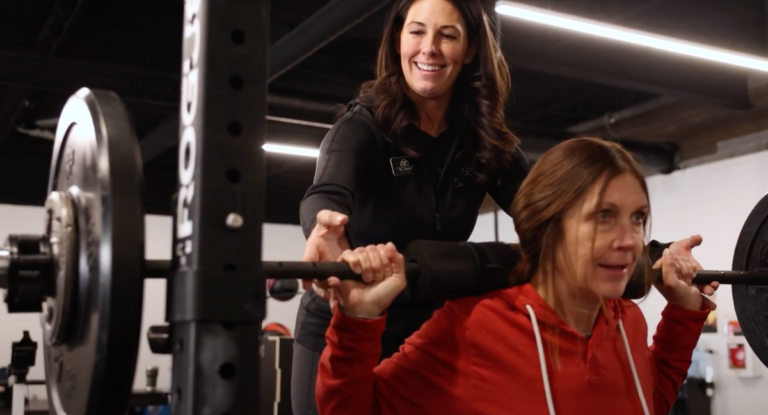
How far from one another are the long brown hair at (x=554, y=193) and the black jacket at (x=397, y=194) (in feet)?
0.64

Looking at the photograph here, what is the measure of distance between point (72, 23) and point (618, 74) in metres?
4.05

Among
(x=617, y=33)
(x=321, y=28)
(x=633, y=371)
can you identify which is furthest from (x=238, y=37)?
(x=321, y=28)

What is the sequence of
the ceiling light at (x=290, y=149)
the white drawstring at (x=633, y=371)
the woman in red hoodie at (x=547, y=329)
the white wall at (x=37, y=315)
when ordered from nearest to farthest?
the woman in red hoodie at (x=547, y=329), the white drawstring at (x=633, y=371), the ceiling light at (x=290, y=149), the white wall at (x=37, y=315)

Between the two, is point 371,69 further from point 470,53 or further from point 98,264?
point 98,264

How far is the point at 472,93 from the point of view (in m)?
1.55

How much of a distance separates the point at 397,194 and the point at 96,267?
2.32 feet

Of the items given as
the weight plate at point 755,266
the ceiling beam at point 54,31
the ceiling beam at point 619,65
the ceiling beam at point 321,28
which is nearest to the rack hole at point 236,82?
the weight plate at point 755,266

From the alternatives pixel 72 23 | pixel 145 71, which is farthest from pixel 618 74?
pixel 72 23

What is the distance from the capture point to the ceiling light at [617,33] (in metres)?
3.46

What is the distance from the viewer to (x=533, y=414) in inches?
47.5

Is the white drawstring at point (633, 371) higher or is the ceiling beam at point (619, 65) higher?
the ceiling beam at point (619, 65)

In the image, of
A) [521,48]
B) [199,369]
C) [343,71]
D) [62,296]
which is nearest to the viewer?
[199,369]

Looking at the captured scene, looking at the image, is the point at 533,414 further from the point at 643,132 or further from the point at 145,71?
the point at 643,132

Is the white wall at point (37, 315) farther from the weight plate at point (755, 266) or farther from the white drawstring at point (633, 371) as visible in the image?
the white drawstring at point (633, 371)
